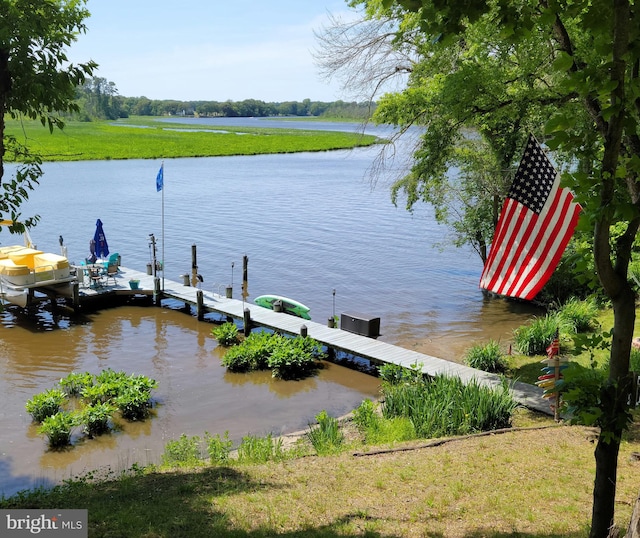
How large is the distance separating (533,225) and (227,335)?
11.5 m

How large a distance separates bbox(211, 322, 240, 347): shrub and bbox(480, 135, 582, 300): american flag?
10488 millimetres

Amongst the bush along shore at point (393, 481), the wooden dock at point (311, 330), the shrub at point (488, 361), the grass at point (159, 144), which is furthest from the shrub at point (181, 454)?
the grass at point (159, 144)

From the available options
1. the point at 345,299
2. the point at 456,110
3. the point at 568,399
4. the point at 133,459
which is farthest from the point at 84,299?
the point at 568,399

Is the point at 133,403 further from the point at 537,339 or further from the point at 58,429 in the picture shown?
the point at 537,339

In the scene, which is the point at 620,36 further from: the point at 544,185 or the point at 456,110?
the point at 456,110

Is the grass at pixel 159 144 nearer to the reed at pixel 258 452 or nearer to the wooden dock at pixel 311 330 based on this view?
the wooden dock at pixel 311 330

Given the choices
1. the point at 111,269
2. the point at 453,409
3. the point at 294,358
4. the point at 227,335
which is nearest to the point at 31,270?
the point at 111,269

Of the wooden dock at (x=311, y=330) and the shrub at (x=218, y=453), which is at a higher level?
the shrub at (x=218, y=453)

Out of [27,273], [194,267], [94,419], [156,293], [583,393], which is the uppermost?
[583,393]

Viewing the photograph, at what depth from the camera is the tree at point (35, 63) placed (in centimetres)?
612

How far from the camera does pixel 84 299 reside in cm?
2473

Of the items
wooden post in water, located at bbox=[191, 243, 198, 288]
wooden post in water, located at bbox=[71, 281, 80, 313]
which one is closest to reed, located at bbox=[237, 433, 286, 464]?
wooden post in water, located at bbox=[71, 281, 80, 313]

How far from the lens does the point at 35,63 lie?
6.38m

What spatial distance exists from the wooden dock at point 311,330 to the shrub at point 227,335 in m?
0.91
